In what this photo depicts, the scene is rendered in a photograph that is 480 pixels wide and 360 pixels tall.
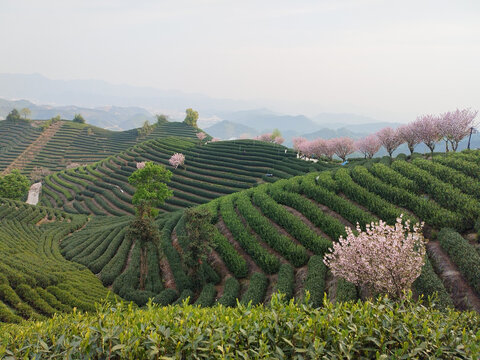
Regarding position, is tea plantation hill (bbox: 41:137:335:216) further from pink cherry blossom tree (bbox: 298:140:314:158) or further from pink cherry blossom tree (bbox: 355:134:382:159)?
pink cherry blossom tree (bbox: 355:134:382:159)

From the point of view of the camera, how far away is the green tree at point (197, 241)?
21.4 metres

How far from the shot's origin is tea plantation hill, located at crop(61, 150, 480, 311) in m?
16.4

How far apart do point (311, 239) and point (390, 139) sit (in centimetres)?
4144

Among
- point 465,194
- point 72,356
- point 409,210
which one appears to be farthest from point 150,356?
point 465,194

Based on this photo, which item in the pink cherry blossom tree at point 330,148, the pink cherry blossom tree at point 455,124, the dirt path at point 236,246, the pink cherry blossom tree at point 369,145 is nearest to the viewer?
the dirt path at point 236,246

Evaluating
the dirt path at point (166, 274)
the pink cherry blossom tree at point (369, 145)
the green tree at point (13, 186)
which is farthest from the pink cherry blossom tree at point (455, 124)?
the green tree at point (13, 186)

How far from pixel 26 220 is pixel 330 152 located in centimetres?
6483

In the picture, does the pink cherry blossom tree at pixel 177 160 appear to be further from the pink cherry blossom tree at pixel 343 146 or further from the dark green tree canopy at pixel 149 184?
the pink cherry blossom tree at pixel 343 146

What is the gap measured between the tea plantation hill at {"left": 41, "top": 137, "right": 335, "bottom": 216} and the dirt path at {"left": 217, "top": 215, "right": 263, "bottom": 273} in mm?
25980

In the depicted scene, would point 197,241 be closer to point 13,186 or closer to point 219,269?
point 219,269

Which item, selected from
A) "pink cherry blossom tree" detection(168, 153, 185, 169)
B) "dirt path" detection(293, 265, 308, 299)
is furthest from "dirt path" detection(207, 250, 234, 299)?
"pink cherry blossom tree" detection(168, 153, 185, 169)

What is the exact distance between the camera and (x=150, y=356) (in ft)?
17.1

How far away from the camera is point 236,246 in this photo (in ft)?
82.1

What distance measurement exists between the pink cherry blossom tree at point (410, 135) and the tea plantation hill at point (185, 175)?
14776mm
